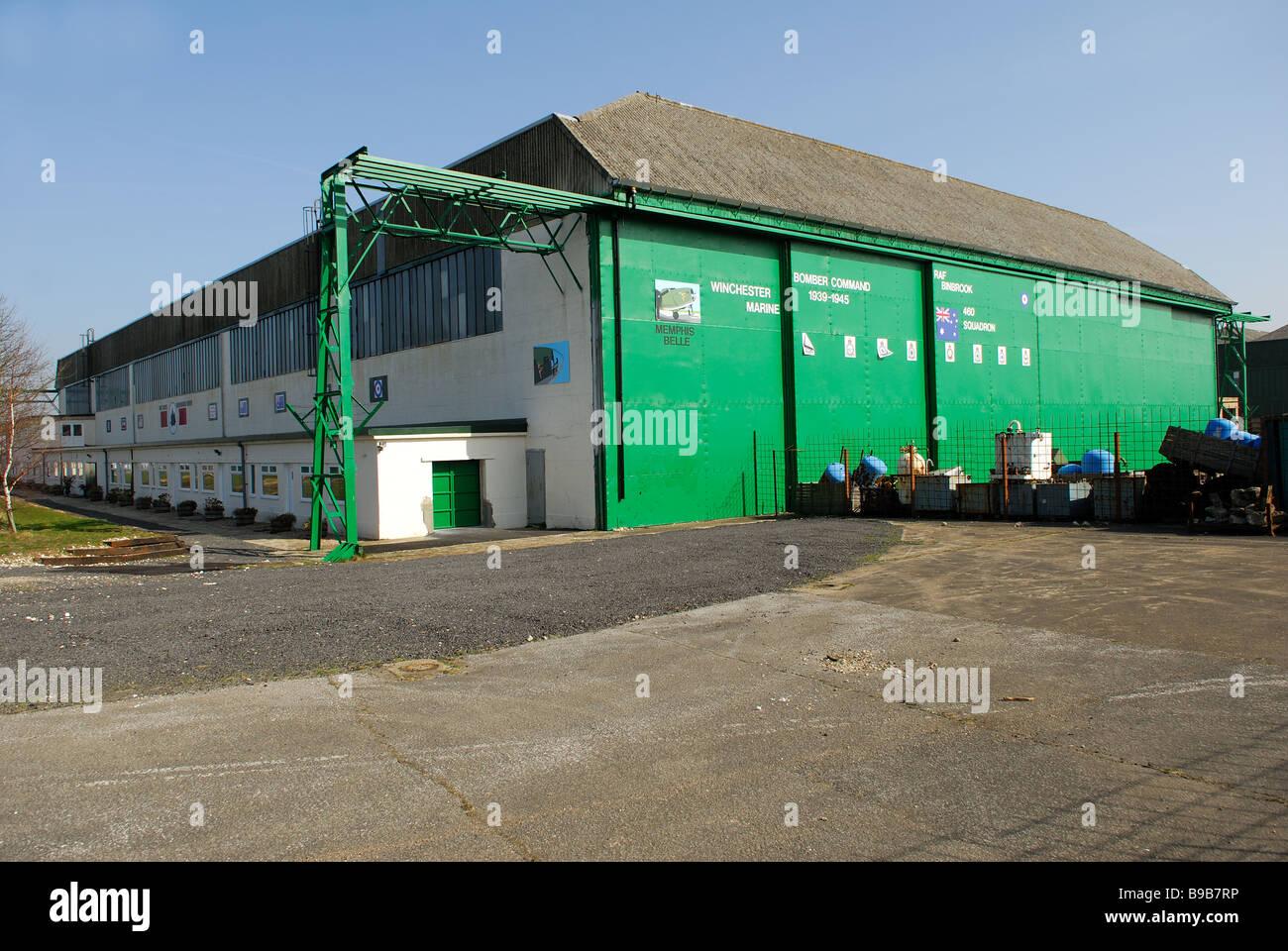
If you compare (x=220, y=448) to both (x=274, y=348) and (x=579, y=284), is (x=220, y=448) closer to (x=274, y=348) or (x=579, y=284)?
(x=274, y=348)

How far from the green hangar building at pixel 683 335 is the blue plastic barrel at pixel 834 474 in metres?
1.86

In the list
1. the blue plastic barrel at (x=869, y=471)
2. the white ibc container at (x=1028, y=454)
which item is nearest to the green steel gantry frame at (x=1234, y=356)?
the white ibc container at (x=1028, y=454)

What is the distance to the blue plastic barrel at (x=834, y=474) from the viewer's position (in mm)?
24609

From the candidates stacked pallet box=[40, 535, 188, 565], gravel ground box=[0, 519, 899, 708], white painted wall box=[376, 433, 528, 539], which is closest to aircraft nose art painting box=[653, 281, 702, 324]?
white painted wall box=[376, 433, 528, 539]

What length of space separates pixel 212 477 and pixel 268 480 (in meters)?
7.17

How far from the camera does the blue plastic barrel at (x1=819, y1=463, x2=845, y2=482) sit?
24.6 meters

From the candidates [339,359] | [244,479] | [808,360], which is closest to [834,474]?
[808,360]

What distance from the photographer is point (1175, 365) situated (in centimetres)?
4159

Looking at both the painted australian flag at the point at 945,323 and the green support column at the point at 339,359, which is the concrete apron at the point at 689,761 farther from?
the painted australian flag at the point at 945,323

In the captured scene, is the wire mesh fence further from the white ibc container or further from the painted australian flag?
the painted australian flag
